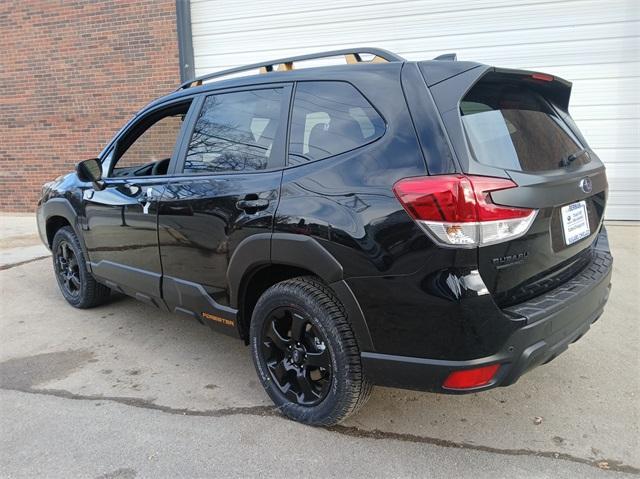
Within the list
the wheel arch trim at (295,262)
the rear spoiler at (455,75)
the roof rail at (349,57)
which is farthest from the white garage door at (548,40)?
the wheel arch trim at (295,262)

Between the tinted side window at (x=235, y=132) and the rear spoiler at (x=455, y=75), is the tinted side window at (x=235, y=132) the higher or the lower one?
the lower one

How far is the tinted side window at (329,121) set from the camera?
92.4 inches

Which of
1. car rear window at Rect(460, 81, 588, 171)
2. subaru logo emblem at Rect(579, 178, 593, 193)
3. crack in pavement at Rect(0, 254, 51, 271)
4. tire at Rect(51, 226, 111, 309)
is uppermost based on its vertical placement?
car rear window at Rect(460, 81, 588, 171)

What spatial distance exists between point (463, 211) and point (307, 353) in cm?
111

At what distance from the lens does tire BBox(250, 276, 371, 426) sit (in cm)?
238

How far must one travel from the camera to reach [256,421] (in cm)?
277

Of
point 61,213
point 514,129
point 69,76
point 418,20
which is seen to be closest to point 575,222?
point 514,129

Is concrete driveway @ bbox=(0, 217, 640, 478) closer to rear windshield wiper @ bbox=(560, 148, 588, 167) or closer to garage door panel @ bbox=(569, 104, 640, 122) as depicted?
rear windshield wiper @ bbox=(560, 148, 588, 167)

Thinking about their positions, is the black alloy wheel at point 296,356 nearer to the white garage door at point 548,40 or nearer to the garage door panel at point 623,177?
the white garage door at point 548,40

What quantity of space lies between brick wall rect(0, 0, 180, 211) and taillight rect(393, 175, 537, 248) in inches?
308

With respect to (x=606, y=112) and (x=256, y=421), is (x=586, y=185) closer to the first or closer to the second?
(x=256, y=421)

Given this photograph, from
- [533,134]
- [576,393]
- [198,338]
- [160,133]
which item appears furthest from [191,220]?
[576,393]

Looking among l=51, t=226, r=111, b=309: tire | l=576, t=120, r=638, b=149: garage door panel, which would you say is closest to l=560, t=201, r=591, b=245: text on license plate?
l=51, t=226, r=111, b=309: tire

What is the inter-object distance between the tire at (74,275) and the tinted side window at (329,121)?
270cm
